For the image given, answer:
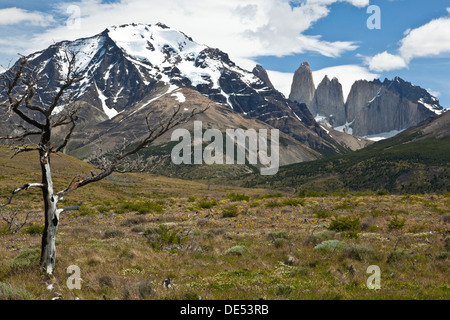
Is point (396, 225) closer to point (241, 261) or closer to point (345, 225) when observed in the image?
point (345, 225)

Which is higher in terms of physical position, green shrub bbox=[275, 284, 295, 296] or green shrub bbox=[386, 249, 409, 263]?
green shrub bbox=[386, 249, 409, 263]

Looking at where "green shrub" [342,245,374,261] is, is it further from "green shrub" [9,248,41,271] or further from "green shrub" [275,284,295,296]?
"green shrub" [9,248,41,271]

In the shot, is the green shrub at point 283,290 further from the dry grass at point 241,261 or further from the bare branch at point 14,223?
the bare branch at point 14,223

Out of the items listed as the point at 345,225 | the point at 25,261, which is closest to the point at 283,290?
the point at 25,261

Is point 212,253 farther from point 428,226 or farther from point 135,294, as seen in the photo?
point 428,226

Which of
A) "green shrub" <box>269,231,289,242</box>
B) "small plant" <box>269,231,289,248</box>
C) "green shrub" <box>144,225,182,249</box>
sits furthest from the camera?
"green shrub" <box>269,231,289,242</box>

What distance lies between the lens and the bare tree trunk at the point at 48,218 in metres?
10.7

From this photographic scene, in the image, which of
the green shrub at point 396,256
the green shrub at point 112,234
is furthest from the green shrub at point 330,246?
the green shrub at point 112,234

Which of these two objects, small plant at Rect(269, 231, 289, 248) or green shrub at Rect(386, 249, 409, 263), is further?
small plant at Rect(269, 231, 289, 248)

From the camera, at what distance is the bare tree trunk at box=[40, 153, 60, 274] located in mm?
10734

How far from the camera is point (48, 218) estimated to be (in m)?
10.7

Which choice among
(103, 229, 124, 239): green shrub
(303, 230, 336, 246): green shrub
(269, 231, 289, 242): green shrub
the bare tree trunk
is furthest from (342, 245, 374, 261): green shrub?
(103, 229, 124, 239): green shrub
